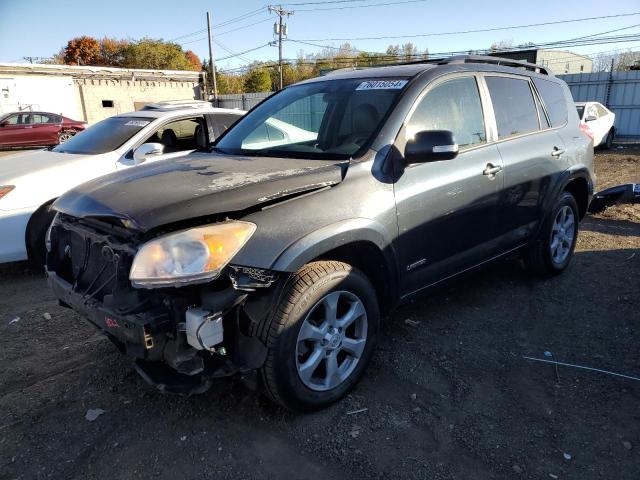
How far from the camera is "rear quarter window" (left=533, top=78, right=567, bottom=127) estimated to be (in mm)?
4488

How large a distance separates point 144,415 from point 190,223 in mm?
1242

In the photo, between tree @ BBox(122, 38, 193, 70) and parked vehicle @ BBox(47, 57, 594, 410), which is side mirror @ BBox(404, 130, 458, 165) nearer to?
parked vehicle @ BBox(47, 57, 594, 410)

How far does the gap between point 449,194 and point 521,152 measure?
3.51ft

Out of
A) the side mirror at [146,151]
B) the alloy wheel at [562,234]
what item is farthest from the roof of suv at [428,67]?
the side mirror at [146,151]

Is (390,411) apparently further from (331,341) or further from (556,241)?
(556,241)

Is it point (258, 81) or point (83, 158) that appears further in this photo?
point (258, 81)

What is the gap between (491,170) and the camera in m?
3.62

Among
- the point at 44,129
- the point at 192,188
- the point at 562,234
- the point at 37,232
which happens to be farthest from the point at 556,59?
the point at 192,188

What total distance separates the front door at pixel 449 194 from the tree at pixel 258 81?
51.0 meters

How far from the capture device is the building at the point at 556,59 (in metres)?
30.3

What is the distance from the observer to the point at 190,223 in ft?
7.88

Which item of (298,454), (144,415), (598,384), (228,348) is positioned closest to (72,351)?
(144,415)

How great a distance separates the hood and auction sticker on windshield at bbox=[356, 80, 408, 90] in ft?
11.7

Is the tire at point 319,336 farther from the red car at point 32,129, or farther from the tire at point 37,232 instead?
the red car at point 32,129
